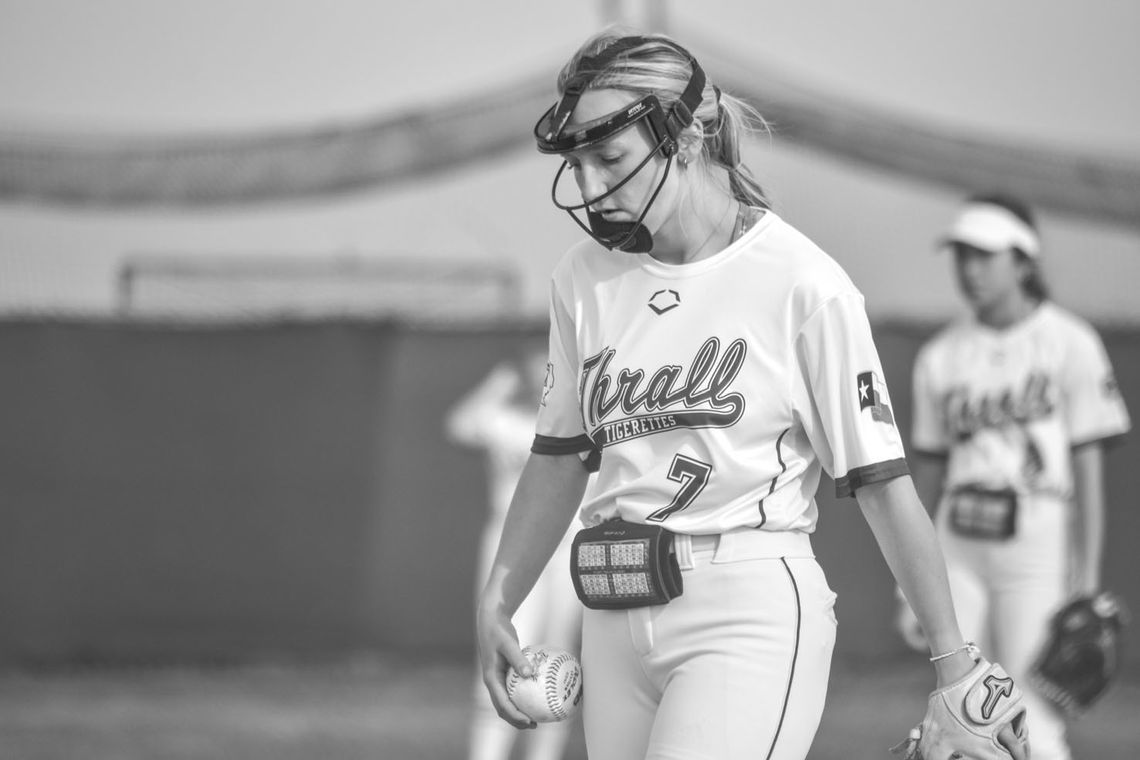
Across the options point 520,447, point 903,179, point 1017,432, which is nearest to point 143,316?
point 520,447

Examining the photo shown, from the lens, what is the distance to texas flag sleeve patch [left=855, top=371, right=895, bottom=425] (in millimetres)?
2645

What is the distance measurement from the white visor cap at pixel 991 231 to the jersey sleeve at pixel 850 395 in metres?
2.81

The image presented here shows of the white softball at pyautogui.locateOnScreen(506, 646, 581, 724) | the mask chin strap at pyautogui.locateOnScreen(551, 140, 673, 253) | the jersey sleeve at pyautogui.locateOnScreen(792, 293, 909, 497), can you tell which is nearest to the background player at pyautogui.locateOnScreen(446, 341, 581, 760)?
the white softball at pyautogui.locateOnScreen(506, 646, 581, 724)

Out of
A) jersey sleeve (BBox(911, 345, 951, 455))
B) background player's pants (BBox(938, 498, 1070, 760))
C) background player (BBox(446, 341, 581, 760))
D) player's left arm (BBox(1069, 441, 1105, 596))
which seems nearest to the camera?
background player's pants (BBox(938, 498, 1070, 760))

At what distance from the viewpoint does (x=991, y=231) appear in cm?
532

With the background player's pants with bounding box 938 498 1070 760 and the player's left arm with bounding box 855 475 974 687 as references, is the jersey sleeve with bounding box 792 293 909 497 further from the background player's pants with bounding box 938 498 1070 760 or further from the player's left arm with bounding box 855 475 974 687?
the background player's pants with bounding box 938 498 1070 760

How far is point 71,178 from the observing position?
32.8 ft

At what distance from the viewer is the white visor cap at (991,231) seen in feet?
17.4

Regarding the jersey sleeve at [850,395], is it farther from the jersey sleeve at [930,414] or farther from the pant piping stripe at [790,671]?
the jersey sleeve at [930,414]

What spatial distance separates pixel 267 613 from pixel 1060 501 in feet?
20.3

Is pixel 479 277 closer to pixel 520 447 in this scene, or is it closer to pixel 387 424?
pixel 387 424

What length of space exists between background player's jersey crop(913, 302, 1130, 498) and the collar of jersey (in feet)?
9.12

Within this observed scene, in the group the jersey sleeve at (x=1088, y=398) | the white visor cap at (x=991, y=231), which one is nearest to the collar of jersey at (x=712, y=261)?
the white visor cap at (x=991, y=231)

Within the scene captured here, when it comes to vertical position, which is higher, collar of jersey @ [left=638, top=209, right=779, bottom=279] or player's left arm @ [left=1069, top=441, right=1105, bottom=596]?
collar of jersey @ [left=638, top=209, right=779, bottom=279]
